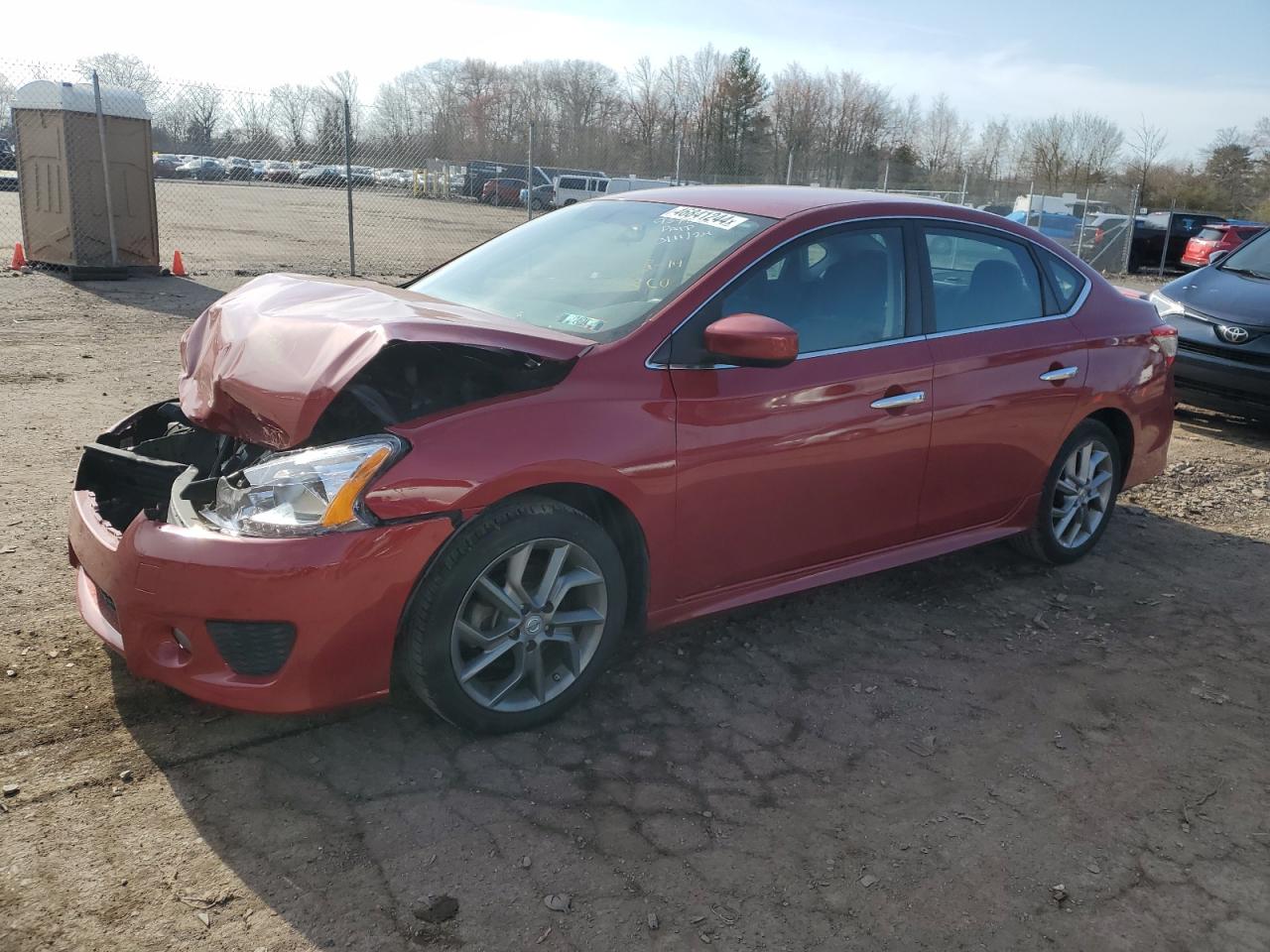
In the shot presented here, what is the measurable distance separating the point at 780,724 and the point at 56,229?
38.9 ft

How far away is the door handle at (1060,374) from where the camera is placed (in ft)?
14.7

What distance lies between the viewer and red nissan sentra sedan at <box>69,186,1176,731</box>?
9.28ft

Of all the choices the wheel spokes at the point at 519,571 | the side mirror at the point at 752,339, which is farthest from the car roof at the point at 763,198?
the wheel spokes at the point at 519,571

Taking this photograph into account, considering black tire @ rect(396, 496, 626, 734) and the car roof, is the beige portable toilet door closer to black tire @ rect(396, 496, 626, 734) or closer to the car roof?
Result: the car roof

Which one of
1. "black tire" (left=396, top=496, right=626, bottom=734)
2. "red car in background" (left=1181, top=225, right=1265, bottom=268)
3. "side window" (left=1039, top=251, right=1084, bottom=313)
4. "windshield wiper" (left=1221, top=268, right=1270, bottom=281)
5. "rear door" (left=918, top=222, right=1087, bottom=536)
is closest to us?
"black tire" (left=396, top=496, right=626, bottom=734)

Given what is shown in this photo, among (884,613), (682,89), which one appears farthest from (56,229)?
(682,89)

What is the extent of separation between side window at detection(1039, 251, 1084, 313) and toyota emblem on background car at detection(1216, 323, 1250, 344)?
394 cm

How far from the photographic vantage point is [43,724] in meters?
3.08

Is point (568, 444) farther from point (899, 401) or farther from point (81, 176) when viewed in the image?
point (81, 176)

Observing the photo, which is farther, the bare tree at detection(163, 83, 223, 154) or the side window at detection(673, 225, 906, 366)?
the bare tree at detection(163, 83, 223, 154)

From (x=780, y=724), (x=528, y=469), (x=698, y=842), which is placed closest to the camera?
(x=698, y=842)

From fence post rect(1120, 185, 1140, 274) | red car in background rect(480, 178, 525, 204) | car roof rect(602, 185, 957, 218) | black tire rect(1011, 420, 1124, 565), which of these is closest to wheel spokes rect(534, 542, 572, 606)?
car roof rect(602, 185, 957, 218)

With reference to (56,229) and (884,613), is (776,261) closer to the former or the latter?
(884,613)

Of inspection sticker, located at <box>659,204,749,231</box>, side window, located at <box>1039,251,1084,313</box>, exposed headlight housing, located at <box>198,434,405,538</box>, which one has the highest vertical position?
inspection sticker, located at <box>659,204,749,231</box>
